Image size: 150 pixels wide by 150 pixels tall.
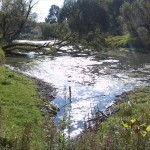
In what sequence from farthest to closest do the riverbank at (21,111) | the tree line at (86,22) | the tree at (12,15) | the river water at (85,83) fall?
the tree at (12,15)
the tree line at (86,22)
the river water at (85,83)
the riverbank at (21,111)

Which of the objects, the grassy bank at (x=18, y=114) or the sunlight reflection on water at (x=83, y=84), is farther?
the sunlight reflection on water at (x=83, y=84)

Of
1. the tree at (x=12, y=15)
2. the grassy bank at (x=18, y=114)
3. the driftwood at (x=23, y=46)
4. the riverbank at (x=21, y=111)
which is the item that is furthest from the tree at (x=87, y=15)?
the grassy bank at (x=18, y=114)

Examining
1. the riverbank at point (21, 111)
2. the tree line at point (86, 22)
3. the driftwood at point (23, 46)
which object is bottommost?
the riverbank at point (21, 111)

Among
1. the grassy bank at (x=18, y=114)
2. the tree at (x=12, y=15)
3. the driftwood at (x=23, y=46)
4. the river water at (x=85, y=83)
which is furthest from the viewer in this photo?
the tree at (x=12, y=15)

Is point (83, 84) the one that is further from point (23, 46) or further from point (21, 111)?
point (23, 46)

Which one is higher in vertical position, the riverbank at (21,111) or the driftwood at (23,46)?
the driftwood at (23,46)

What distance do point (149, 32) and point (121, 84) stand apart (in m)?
43.8

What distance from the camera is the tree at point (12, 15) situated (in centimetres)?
5562

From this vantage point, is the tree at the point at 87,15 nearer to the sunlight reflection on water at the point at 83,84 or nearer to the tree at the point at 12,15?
the tree at the point at 12,15

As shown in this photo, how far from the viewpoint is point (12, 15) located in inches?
2237

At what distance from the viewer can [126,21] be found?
7656 centimetres

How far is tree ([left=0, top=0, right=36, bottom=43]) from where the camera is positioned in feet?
182

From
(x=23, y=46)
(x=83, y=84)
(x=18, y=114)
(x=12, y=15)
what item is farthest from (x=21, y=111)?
(x=12, y=15)

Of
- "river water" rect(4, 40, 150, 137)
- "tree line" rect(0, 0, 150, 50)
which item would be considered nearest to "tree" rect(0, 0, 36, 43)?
"tree line" rect(0, 0, 150, 50)
